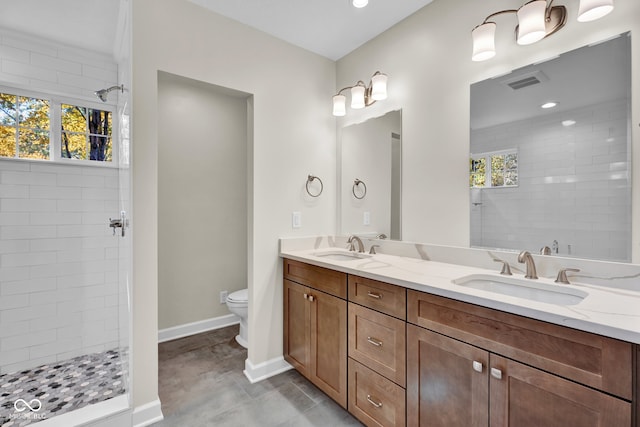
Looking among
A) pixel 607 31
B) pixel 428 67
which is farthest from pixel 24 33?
pixel 607 31

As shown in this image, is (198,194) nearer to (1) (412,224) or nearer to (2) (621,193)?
(1) (412,224)

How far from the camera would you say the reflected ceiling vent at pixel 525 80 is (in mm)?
1492

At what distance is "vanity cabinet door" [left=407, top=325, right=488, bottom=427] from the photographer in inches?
44.3

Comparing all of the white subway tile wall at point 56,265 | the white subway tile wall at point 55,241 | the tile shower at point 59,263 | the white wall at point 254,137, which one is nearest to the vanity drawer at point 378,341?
the white wall at point 254,137

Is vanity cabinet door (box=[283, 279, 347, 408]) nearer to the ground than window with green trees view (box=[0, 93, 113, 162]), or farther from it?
nearer to the ground

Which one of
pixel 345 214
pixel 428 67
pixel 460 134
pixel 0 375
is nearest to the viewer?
pixel 460 134

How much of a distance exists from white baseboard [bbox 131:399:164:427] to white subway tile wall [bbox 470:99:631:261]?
2153 mm

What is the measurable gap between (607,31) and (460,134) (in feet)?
2.38

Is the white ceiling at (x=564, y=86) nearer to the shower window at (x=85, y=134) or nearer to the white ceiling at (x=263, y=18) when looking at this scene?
the white ceiling at (x=263, y=18)

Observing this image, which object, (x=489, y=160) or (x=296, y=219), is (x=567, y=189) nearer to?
(x=489, y=160)

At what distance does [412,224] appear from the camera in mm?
2082

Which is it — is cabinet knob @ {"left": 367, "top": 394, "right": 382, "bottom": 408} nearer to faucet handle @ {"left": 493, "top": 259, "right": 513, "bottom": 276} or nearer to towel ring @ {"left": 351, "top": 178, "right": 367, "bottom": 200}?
faucet handle @ {"left": 493, "top": 259, "right": 513, "bottom": 276}

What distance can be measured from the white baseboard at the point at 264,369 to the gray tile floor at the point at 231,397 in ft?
0.13

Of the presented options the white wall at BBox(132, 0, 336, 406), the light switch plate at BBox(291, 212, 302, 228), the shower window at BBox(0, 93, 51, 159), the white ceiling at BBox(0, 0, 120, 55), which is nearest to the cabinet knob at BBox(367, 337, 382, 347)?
the white wall at BBox(132, 0, 336, 406)
